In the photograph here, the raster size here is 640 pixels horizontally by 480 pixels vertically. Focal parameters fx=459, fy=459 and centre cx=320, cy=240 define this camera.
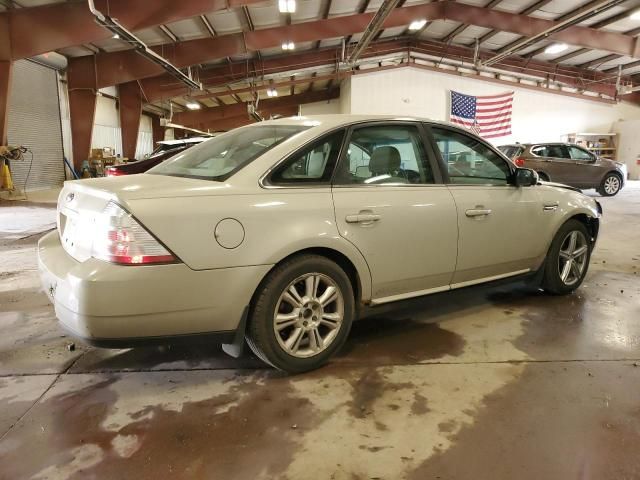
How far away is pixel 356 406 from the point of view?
2.16 metres

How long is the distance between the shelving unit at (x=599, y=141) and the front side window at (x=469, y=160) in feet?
58.9

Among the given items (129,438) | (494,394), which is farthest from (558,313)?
(129,438)

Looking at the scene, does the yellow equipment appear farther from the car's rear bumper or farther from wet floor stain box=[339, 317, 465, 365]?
wet floor stain box=[339, 317, 465, 365]

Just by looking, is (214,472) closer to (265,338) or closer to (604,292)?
(265,338)

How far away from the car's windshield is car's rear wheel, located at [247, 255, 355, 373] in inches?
23.8

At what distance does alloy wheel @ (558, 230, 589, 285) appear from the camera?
3711mm

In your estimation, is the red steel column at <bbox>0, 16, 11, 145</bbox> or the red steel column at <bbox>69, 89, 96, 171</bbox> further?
the red steel column at <bbox>69, 89, 96, 171</bbox>

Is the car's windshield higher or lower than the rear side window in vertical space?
lower

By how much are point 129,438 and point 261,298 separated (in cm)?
82

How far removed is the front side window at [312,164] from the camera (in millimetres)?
2412

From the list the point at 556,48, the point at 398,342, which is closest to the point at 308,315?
the point at 398,342

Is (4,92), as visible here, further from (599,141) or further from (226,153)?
(599,141)

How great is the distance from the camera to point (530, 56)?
17.9m

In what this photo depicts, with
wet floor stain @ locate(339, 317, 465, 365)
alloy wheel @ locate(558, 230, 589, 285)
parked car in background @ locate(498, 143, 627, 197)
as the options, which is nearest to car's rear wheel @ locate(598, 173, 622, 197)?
parked car in background @ locate(498, 143, 627, 197)
